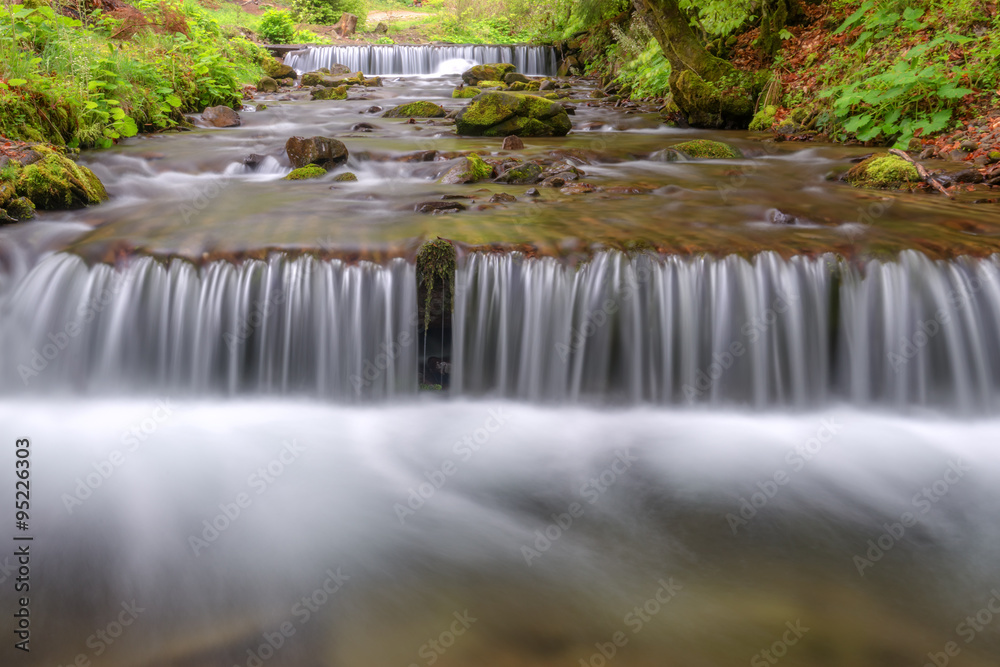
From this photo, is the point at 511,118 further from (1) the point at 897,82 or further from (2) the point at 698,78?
(1) the point at 897,82

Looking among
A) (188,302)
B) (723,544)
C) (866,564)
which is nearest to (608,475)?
(723,544)

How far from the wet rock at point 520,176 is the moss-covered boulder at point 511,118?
9.97 feet

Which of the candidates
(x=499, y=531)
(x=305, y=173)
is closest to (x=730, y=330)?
(x=499, y=531)

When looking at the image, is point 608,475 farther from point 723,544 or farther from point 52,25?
point 52,25

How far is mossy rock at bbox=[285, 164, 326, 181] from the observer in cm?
753

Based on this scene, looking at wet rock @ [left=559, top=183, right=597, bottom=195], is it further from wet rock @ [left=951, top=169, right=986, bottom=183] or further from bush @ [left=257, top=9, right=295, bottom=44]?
bush @ [left=257, top=9, right=295, bottom=44]

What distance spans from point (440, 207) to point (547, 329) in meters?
1.81

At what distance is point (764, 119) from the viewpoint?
1043 centimetres

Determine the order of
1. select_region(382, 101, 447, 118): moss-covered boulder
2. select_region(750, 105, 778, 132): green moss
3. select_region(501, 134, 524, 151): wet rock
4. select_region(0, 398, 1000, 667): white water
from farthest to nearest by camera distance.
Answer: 1. select_region(382, 101, 447, 118): moss-covered boulder
2. select_region(750, 105, 778, 132): green moss
3. select_region(501, 134, 524, 151): wet rock
4. select_region(0, 398, 1000, 667): white water

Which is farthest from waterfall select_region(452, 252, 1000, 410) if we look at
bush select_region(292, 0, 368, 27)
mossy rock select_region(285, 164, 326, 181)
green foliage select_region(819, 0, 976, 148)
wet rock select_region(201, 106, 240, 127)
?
bush select_region(292, 0, 368, 27)

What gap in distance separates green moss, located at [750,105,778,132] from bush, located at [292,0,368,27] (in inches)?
893

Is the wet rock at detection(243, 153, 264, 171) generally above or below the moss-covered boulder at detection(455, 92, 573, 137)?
below

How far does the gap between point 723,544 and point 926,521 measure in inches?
43.6

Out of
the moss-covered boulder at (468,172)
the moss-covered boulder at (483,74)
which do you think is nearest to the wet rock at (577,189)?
the moss-covered boulder at (468,172)
